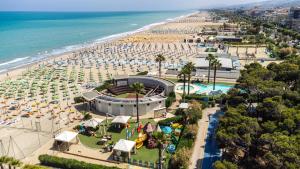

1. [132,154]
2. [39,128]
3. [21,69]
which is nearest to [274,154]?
[132,154]

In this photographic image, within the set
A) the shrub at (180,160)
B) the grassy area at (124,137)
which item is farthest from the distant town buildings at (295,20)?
the shrub at (180,160)

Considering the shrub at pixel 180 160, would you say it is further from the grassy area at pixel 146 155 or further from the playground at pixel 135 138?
the grassy area at pixel 146 155

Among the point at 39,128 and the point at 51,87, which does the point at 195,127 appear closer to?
the point at 39,128

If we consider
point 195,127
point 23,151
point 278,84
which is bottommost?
point 23,151

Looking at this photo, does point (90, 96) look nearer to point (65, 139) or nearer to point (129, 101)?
point (129, 101)

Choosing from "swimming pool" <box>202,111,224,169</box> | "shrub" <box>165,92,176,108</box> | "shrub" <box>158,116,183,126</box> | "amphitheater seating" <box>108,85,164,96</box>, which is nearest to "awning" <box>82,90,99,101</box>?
"amphitheater seating" <box>108,85,164,96</box>

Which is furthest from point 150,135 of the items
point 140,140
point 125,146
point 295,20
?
point 295,20
